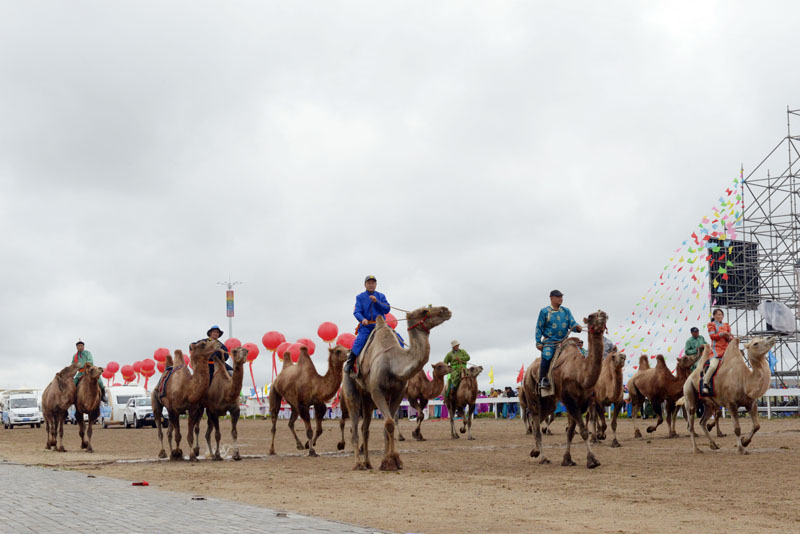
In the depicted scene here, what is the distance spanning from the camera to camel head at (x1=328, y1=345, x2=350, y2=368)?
20625 millimetres

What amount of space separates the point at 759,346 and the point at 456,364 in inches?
464

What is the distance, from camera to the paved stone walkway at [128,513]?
8.79 m

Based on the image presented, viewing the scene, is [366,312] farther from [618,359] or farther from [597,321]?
[618,359]

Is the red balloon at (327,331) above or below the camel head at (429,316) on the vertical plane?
above

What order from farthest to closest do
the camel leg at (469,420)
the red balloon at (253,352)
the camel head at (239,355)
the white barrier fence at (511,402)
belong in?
the red balloon at (253,352), the white barrier fence at (511,402), the camel leg at (469,420), the camel head at (239,355)

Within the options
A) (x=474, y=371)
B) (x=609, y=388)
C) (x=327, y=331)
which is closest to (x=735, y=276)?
(x=327, y=331)

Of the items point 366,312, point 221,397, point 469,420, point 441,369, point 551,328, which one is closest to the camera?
point 551,328

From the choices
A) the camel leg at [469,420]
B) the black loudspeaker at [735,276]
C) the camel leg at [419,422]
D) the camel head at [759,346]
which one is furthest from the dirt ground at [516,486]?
the black loudspeaker at [735,276]

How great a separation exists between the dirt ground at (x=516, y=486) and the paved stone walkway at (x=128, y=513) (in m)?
0.63

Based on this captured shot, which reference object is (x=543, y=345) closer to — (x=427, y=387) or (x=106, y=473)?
(x=106, y=473)

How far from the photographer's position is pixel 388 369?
1541 cm

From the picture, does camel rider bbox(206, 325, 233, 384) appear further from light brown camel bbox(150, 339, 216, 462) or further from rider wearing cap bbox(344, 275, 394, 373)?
rider wearing cap bbox(344, 275, 394, 373)

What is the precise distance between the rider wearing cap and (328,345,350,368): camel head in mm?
3935

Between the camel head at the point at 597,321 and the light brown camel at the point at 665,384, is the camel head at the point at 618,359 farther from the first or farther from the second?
the camel head at the point at 597,321
